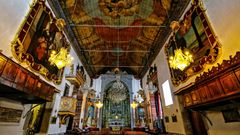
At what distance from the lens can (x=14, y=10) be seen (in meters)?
3.74

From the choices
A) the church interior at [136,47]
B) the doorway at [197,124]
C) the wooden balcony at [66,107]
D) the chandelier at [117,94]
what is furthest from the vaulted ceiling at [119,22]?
the chandelier at [117,94]

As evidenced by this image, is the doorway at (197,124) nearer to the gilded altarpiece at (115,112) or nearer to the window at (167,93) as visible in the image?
the window at (167,93)

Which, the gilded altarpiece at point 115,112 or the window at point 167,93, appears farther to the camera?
the gilded altarpiece at point 115,112

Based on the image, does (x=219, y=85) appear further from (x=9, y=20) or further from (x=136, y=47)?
(x=136, y=47)

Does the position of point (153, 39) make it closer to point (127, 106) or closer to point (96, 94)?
point (96, 94)

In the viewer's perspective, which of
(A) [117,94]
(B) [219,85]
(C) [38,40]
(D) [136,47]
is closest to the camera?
(B) [219,85]

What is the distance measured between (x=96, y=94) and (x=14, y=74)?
454 inches

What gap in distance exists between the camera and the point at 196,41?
4891 mm

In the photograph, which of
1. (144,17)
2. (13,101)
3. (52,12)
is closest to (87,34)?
(52,12)

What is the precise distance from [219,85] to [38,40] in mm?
5952

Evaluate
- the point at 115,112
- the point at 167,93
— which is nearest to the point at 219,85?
the point at 167,93

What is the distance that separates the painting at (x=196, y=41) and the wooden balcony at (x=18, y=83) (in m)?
5.42

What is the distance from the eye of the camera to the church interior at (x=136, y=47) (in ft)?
11.3

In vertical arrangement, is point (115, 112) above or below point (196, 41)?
below
